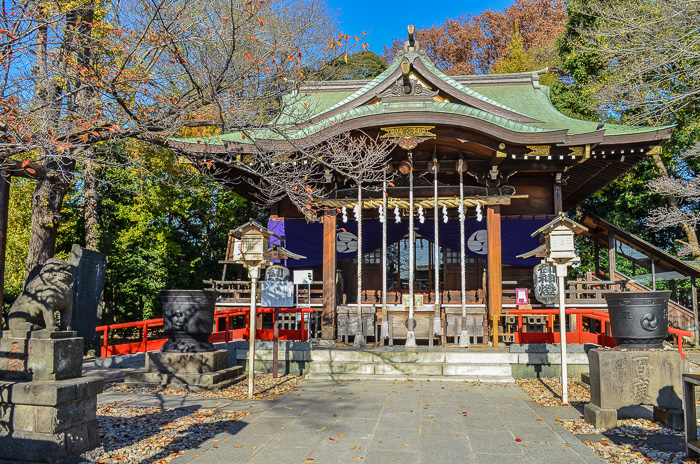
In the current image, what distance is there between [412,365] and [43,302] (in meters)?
6.28

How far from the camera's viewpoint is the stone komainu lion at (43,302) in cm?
454

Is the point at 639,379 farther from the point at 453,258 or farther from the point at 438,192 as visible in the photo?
the point at 453,258

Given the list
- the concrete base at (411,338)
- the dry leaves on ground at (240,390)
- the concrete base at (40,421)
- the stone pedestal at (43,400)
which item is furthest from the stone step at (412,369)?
the concrete base at (40,421)

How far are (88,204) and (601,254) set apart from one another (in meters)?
20.2

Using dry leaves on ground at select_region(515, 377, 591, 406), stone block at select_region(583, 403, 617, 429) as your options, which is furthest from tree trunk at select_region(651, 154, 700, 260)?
stone block at select_region(583, 403, 617, 429)

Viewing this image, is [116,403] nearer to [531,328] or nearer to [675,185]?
[531,328]

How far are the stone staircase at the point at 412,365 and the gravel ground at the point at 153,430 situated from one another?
1850 mm

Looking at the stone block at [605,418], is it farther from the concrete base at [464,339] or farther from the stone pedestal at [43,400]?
the stone pedestal at [43,400]

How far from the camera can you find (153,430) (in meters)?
5.42

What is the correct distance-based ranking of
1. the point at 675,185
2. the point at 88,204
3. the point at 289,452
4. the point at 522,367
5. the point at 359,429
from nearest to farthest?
1. the point at 289,452
2. the point at 359,429
3. the point at 522,367
4. the point at 675,185
5. the point at 88,204

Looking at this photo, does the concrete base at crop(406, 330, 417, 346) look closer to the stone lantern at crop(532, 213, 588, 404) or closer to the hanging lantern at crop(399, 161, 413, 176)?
the stone lantern at crop(532, 213, 588, 404)

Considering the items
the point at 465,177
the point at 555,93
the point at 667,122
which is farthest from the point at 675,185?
the point at 555,93

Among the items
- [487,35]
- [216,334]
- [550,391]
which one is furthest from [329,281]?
[487,35]

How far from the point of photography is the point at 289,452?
478cm
